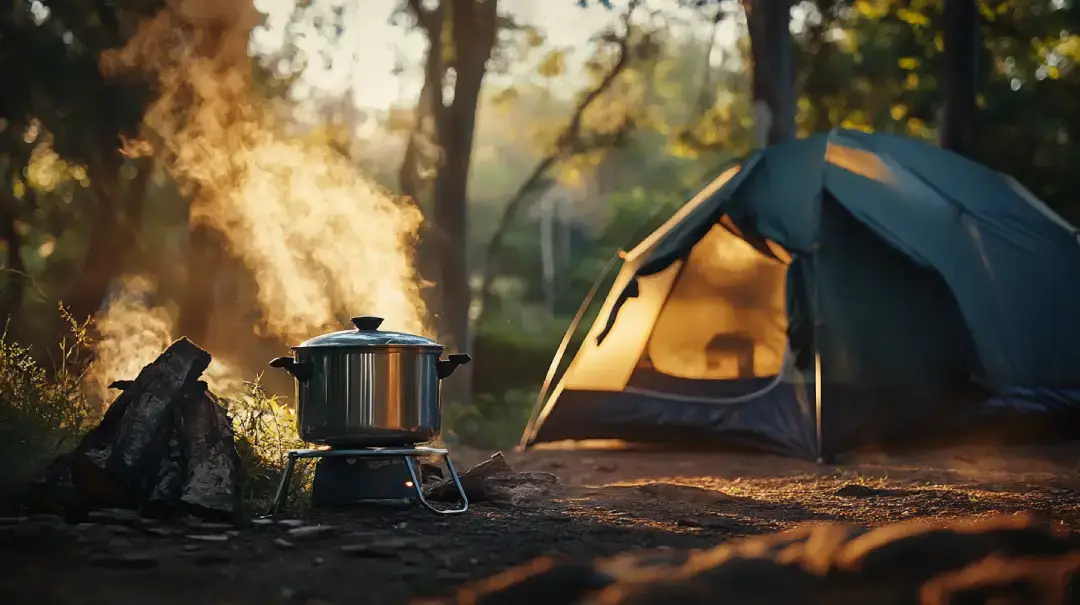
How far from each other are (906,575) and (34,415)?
4423 mm

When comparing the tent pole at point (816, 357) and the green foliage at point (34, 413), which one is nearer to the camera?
the green foliage at point (34, 413)

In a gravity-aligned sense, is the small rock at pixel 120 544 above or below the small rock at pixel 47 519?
below

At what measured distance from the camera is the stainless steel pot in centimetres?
556

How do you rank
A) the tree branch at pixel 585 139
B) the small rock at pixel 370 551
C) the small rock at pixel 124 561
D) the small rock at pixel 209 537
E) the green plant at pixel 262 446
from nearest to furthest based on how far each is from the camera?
the small rock at pixel 124 561 → the small rock at pixel 370 551 → the small rock at pixel 209 537 → the green plant at pixel 262 446 → the tree branch at pixel 585 139

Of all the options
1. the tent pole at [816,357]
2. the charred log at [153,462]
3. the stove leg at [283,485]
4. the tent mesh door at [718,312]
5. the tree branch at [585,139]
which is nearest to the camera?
the charred log at [153,462]

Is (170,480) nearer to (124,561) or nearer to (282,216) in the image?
(124,561)

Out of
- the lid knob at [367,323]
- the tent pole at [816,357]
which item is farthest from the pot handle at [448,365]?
the tent pole at [816,357]

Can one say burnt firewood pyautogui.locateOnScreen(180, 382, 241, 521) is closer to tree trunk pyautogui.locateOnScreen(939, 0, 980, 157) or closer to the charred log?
the charred log

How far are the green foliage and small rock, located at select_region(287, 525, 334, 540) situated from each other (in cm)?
143

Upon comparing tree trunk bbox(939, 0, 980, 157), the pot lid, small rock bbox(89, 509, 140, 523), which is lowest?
small rock bbox(89, 509, 140, 523)

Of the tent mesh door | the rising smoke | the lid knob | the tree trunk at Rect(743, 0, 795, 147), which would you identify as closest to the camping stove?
the lid knob

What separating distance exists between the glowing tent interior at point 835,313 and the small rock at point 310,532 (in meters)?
4.66

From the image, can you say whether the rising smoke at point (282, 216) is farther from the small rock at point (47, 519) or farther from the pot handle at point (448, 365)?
the small rock at point (47, 519)

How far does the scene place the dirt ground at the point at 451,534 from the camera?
156 inches
